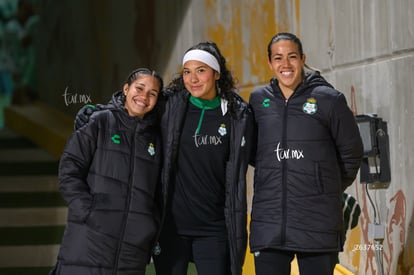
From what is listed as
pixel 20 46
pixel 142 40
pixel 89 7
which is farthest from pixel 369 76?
pixel 20 46

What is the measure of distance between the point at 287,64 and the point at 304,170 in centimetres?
50

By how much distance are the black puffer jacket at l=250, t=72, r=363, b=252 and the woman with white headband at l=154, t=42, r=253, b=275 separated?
10 centimetres

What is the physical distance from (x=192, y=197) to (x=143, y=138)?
357mm

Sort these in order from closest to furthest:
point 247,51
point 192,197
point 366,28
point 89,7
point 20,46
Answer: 1. point 192,197
2. point 366,28
3. point 247,51
4. point 89,7
5. point 20,46

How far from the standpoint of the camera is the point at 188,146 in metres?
4.30

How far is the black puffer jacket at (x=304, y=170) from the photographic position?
4.19 m

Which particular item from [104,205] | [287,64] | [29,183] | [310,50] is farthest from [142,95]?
[29,183]

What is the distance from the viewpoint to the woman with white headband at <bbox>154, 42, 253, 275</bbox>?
4273 millimetres

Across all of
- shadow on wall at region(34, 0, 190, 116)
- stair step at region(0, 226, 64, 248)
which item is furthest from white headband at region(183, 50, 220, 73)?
shadow on wall at region(34, 0, 190, 116)

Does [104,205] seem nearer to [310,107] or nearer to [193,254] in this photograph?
[193,254]

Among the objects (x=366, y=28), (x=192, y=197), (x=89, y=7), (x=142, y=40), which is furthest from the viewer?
(x=89, y=7)

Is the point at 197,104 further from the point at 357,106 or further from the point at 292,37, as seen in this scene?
the point at 357,106

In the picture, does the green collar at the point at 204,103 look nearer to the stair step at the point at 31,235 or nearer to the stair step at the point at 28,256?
the stair step at the point at 28,256

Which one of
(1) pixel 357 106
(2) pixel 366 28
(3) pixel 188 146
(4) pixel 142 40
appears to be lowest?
(3) pixel 188 146
